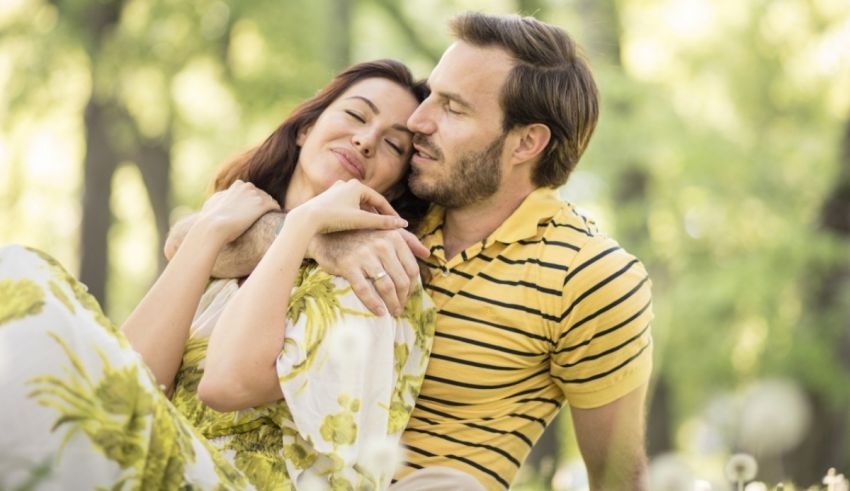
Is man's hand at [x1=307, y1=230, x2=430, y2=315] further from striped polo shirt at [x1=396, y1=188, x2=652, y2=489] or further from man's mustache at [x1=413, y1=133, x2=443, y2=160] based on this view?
man's mustache at [x1=413, y1=133, x2=443, y2=160]

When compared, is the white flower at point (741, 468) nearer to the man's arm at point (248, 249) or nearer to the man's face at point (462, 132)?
the man's face at point (462, 132)

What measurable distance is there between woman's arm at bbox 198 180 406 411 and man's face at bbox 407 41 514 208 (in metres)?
0.51

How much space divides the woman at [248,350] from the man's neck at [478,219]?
0.69 ft

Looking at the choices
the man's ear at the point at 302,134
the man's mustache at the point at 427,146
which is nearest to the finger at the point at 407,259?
the man's mustache at the point at 427,146

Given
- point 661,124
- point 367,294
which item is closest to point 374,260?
point 367,294

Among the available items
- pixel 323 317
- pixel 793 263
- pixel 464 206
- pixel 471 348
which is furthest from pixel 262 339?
pixel 793 263

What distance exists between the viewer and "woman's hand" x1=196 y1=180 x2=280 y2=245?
3422mm

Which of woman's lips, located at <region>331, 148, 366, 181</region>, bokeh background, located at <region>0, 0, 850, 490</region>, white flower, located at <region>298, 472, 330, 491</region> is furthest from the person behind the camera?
bokeh background, located at <region>0, 0, 850, 490</region>

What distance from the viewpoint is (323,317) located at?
2.95 meters

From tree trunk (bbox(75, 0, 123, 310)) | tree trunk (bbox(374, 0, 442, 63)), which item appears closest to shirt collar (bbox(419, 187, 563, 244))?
tree trunk (bbox(374, 0, 442, 63))

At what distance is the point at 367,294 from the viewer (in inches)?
118

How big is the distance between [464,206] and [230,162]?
98 centimetres

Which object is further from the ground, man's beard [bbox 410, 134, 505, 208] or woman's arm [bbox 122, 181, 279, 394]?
man's beard [bbox 410, 134, 505, 208]

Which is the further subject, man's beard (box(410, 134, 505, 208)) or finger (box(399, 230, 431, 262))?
man's beard (box(410, 134, 505, 208))
